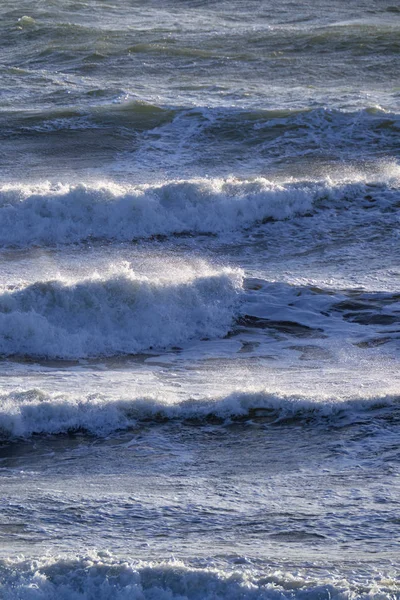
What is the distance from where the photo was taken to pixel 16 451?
7.54 metres

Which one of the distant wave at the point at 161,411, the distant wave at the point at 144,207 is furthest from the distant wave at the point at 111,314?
the distant wave at the point at 144,207

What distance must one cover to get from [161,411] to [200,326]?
8.24ft

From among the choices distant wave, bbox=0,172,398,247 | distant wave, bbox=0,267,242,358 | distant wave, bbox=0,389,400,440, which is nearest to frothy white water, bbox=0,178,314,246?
distant wave, bbox=0,172,398,247

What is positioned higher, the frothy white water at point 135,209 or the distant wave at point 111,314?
the frothy white water at point 135,209

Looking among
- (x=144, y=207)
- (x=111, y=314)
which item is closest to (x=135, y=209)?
(x=144, y=207)

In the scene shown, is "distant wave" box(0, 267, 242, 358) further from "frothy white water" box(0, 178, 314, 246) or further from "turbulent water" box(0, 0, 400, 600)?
"frothy white water" box(0, 178, 314, 246)

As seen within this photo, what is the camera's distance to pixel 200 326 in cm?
1047

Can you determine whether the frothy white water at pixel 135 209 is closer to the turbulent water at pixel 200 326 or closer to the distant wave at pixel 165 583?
the turbulent water at pixel 200 326

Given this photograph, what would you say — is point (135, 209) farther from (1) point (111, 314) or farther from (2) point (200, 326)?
(2) point (200, 326)

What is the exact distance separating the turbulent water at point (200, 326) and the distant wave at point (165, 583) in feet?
0.04

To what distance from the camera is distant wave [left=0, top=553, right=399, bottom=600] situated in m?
5.23

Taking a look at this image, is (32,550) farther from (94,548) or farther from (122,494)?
(122,494)

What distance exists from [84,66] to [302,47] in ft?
17.3

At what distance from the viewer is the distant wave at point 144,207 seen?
13.5 metres
